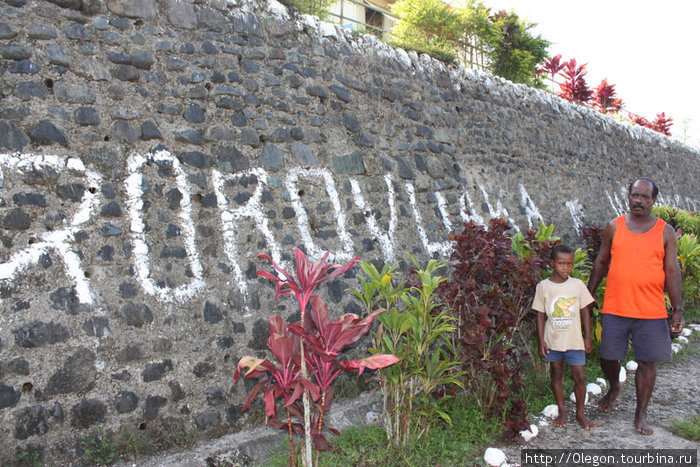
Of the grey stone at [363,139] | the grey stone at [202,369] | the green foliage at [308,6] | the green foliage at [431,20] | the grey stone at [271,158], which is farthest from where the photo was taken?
the green foliage at [431,20]

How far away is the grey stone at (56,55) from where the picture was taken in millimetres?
3352

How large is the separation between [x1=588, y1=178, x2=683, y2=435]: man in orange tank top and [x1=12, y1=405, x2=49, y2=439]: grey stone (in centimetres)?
371

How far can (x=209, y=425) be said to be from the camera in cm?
346

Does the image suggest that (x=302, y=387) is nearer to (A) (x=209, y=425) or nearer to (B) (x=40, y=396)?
(A) (x=209, y=425)

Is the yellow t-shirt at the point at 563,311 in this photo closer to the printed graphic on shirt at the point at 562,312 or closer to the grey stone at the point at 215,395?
the printed graphic on shirt at the point at 562,312

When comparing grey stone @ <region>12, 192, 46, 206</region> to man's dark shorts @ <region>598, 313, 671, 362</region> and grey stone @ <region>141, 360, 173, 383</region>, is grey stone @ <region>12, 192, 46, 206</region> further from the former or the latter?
man's dark shorts @ <region>598, 313, 671, 362</region>

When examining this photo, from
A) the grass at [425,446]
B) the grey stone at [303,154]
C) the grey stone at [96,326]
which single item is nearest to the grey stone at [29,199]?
the grey stone at [96,326]

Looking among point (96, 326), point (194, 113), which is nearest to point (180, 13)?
point (194, 113)

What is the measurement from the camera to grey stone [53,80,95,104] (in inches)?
132

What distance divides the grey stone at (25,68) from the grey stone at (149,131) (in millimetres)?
687

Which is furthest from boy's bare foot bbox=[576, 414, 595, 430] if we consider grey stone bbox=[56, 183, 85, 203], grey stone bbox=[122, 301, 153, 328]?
grey stone bbox=[56, 183, 85, 203]

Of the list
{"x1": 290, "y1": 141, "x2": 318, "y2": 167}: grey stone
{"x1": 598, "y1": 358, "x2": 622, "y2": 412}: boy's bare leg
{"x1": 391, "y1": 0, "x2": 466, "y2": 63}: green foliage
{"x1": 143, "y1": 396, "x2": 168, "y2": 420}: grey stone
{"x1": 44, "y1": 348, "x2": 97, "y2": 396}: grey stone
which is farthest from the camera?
{"x1": 391, "y1": 0, "x2": 466, "y2": 63}: green foliage

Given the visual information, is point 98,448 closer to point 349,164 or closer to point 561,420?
point 349,164

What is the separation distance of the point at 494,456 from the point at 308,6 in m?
4.12
